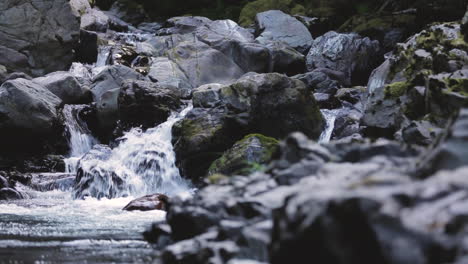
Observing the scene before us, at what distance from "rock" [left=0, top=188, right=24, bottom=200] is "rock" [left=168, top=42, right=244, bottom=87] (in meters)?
10.5

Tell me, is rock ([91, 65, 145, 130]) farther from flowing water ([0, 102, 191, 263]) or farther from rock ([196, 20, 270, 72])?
rock ([196, 20, 270, 72])

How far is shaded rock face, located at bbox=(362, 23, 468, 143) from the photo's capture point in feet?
36.5

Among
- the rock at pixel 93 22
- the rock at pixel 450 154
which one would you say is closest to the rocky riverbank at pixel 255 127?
the rock at pixel 450 154

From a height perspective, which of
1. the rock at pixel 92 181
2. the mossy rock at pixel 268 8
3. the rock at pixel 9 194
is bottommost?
the mossy rock at pixel 268 8

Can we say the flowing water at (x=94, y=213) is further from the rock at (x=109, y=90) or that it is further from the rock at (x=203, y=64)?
the rock at (x=203, y=64)

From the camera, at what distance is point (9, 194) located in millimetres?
14461

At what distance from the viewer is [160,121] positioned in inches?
743

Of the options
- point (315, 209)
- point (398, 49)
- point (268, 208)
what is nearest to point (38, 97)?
point (398, 49)

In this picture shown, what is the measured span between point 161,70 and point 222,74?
2516 mm

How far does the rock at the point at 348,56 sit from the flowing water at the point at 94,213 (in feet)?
29.4

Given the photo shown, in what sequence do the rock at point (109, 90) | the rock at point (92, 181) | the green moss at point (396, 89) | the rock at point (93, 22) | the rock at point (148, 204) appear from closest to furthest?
the rock at point (148, 204) → the green moss at point (396, 89) → the rock at point (92, 181) → the rock at point (109, 90) → the rock at point (93, 22)

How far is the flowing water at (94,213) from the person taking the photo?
24.9 feet

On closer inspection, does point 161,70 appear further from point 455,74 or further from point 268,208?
point 268,208

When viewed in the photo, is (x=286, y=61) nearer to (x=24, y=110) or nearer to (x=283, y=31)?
(x=283, y=31)
